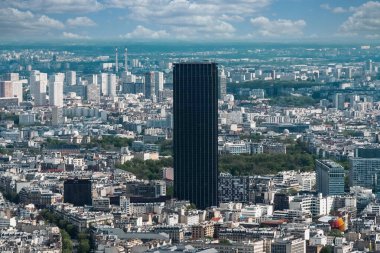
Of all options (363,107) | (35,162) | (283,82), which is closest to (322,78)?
(283,82)

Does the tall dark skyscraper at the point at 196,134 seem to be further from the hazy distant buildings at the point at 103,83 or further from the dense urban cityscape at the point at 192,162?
the hazy distant buildings at the point at 103,83

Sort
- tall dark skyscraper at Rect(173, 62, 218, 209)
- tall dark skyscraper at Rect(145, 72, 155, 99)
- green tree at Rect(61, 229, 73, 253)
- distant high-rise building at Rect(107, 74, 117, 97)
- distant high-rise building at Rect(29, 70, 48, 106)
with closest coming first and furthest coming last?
1. green tree at Rect(61, 229, 73, 253)
2. tall dark skyscraper at Rect(173, 62, 218, 209)
3. distant high-rise building at Rect(29, 70, 48, 106)
4. tall dark skyscraper at Rect(145, 72, 155, 99)
5. distant high-rise building at Rect(107, 74, 117, 97)

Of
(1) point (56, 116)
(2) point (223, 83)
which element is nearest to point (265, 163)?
(1) point (56, 116)

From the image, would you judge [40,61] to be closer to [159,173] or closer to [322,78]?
[322,78]

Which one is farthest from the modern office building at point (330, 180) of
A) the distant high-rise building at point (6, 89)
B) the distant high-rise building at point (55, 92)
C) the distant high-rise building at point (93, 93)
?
the distant high-rise building at point (6, 89)

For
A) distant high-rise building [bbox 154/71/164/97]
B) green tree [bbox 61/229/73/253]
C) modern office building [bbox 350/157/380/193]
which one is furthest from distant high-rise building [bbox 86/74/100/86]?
Result: green tree [bbox 61/229/73/253]

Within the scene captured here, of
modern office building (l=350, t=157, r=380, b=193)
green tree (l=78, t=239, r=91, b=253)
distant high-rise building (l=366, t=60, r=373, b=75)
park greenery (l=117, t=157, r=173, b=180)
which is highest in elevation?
green tree (l=78, t=239, r=91, b=253)

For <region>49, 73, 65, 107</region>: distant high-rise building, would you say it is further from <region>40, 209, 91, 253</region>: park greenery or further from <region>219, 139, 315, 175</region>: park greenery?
<region>40, 209, 91, 253</region>: park greenery

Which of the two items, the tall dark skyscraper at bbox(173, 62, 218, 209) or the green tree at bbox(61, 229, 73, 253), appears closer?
the green tree at bbox(61, 229, 73, 253)
